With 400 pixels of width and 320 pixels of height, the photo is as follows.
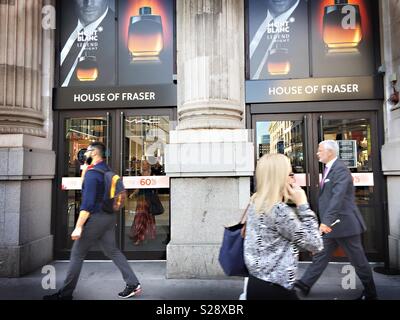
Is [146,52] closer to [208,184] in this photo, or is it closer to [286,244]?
[208,184]

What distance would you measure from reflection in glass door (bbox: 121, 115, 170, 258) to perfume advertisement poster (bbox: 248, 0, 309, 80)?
2170 mm

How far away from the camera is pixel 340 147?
6344 millimetres

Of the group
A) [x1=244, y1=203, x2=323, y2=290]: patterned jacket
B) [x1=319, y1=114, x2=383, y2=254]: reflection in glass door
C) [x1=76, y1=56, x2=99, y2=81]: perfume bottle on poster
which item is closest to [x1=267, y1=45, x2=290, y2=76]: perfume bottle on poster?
[x1=319, y1=114, x2=383, y2=254]: reflection in glass door

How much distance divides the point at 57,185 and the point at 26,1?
3507 mm

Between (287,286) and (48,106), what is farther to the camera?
(48,106)

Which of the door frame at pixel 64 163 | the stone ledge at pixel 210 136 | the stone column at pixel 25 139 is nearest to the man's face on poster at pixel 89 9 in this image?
the stone column at pixel 25 139

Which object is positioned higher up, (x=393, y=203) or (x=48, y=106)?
(x=48, y=106)

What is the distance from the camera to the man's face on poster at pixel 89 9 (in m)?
6.82

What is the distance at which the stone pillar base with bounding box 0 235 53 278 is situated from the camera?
5.45 metres

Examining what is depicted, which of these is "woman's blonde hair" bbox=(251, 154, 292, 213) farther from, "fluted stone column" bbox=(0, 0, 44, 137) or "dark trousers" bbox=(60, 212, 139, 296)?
"fluted stone column" bbox=(0, 0, 44, 137)

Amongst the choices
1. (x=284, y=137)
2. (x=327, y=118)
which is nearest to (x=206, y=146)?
(x=284, y=137)

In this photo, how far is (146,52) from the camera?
6668 mm
